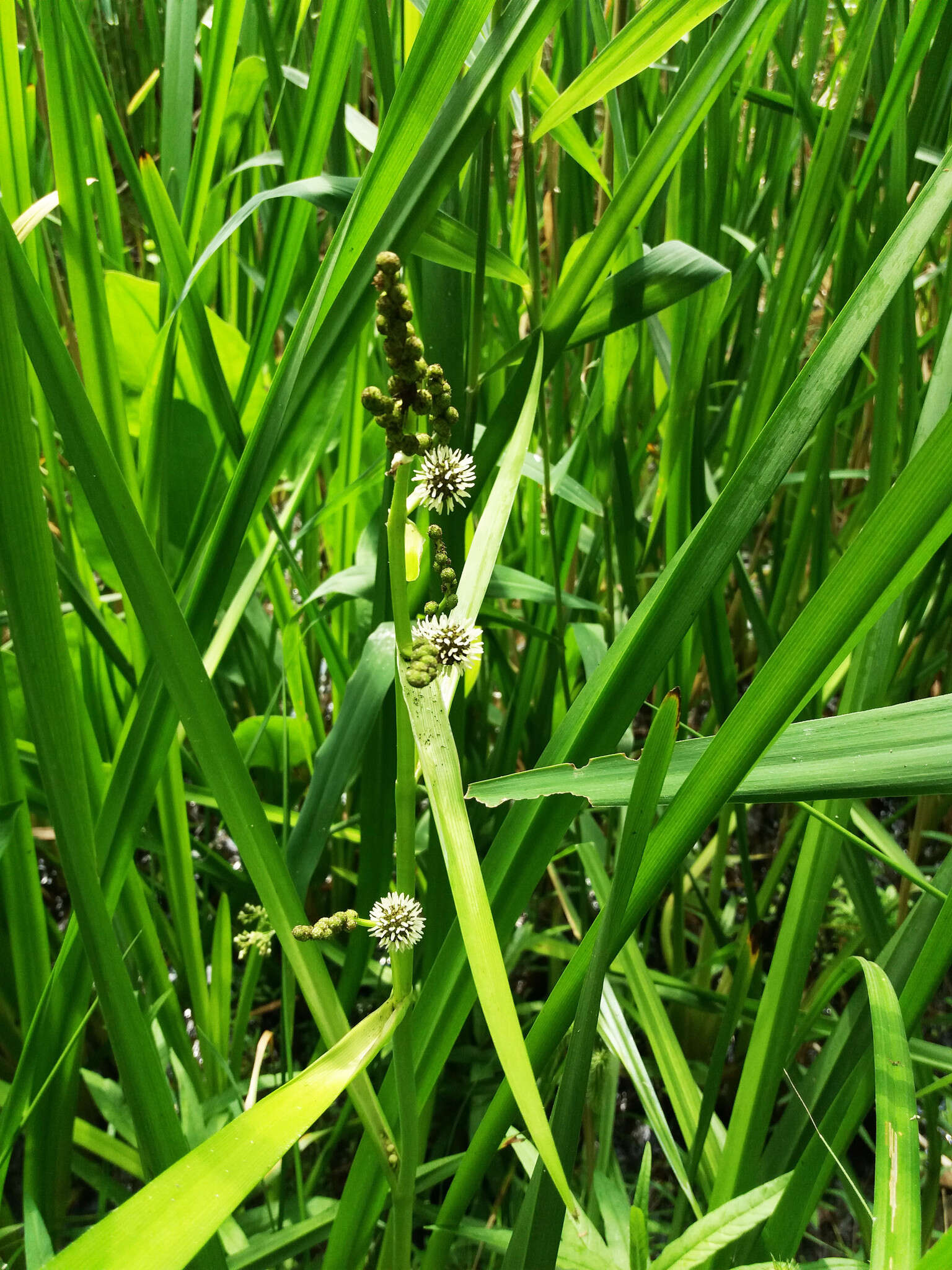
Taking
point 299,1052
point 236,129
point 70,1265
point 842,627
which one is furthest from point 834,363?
point 299,1052

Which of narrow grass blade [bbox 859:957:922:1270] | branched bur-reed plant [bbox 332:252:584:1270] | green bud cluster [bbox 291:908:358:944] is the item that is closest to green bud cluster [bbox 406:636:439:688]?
branched bur-reed plant [bbox 332:252:584:1270]

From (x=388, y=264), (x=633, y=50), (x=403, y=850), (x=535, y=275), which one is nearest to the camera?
(x=388, y=264)

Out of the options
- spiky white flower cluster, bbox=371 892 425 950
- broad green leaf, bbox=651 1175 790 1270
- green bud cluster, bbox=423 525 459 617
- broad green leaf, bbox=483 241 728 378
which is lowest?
broad green leaf, bbox=651 1175 790 1270

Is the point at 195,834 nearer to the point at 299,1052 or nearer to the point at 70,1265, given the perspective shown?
the point at 299,1052

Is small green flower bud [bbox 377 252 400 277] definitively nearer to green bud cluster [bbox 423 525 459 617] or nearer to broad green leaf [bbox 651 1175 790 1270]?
green bud cluster [bbox 423 525 459 617]

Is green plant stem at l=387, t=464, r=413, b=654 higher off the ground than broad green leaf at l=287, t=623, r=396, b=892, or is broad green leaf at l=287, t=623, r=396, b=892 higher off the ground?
green plant stem at l=387, t=464, r=413, b=654

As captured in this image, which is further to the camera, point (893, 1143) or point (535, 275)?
point (535, 275)

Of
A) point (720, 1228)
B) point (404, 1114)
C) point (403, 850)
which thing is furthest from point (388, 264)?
point (720, 1228)

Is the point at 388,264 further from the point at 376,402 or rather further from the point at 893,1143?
the point at 893,1143
